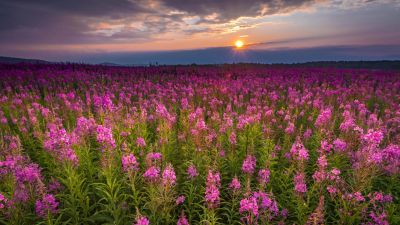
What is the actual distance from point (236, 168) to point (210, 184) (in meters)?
2.12

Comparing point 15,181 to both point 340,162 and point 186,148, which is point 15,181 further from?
point 340,162

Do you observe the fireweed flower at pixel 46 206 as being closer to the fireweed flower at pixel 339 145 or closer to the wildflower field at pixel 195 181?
the wildflower field at pixel 195 181

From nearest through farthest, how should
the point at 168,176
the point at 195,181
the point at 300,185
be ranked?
the point at 168,176 < the point at 300,185 < the point at 195,181

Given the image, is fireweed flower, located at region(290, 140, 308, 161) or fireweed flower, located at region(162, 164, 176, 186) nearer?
fireweed flower, located at region(162, 164, 176, 186)

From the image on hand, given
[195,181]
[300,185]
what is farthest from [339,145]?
[195,181]

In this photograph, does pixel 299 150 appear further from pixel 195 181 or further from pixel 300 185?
pixel 195 181

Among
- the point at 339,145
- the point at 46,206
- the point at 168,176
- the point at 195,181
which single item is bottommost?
the point at 195,181

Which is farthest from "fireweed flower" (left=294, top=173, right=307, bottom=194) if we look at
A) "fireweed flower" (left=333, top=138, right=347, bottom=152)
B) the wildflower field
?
"fireweed flower" (left=333, top=138, right=347, bottom=152)

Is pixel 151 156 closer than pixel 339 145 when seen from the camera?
Yes

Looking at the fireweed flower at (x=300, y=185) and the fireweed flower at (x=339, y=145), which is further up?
the fireweed flower at (x=339, y=145)

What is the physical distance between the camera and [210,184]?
295cm

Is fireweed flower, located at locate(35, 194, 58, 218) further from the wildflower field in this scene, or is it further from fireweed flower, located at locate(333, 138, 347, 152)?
fireweed flower, located at locate(333, 138, 347, 152)

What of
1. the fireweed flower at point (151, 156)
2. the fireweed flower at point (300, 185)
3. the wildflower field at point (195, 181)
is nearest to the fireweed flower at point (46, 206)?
the wildflower field at point (195, 181)

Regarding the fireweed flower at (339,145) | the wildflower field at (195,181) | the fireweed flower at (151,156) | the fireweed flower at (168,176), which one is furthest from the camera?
the fireweed flower at (339,145)
